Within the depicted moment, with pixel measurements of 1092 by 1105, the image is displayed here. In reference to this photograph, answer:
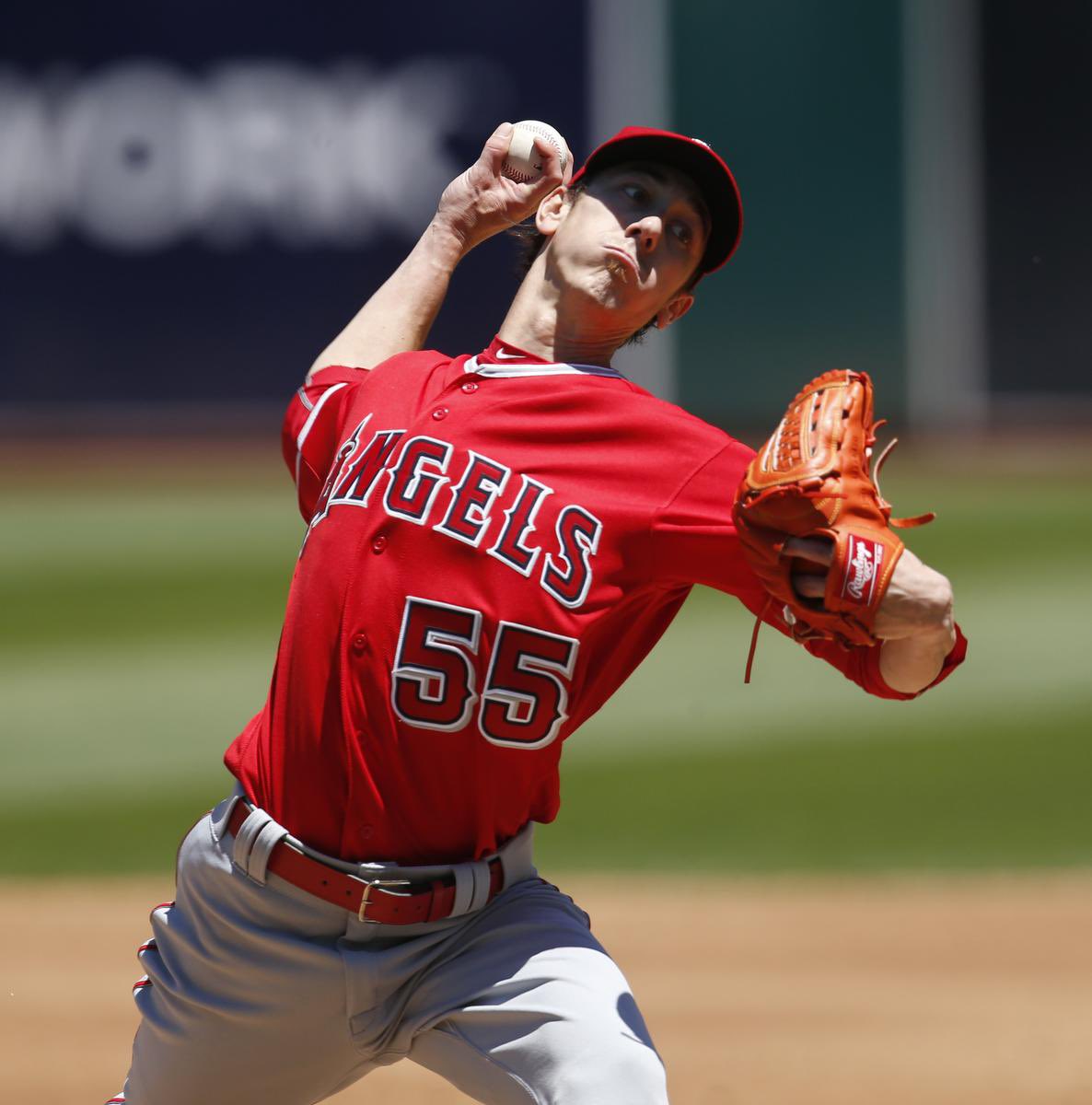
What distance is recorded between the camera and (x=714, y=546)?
7.62ft

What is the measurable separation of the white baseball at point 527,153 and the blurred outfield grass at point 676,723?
362 centimetres

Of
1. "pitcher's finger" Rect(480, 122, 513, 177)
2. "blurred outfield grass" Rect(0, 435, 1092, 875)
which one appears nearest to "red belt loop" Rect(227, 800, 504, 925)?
"pitcher's finger" Rect(480, 122, 513, 177)

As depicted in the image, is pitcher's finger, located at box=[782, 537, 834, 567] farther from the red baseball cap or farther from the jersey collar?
the red baseball cap

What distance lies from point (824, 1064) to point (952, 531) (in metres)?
7.09

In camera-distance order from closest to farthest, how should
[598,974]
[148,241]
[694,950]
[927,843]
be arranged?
[598,974] → [694,950] → [927,843] → [148,241]

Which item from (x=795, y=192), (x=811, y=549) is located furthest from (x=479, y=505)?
(x=795, y=192)

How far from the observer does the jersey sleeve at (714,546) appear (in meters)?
2.31

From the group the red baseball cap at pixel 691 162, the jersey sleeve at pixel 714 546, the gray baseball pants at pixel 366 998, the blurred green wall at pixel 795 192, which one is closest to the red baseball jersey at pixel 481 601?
the jersey sleeve at pixel 714 546

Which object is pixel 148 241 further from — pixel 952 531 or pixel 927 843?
pixel 927 843

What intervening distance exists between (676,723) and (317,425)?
4981 millimetres

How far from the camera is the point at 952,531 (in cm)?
1072

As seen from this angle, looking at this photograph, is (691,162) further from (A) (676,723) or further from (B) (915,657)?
(A) (676,723)

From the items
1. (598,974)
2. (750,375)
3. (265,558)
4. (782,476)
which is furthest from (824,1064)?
(750,375)

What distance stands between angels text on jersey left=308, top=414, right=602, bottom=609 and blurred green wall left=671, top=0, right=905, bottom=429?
34.6ft
